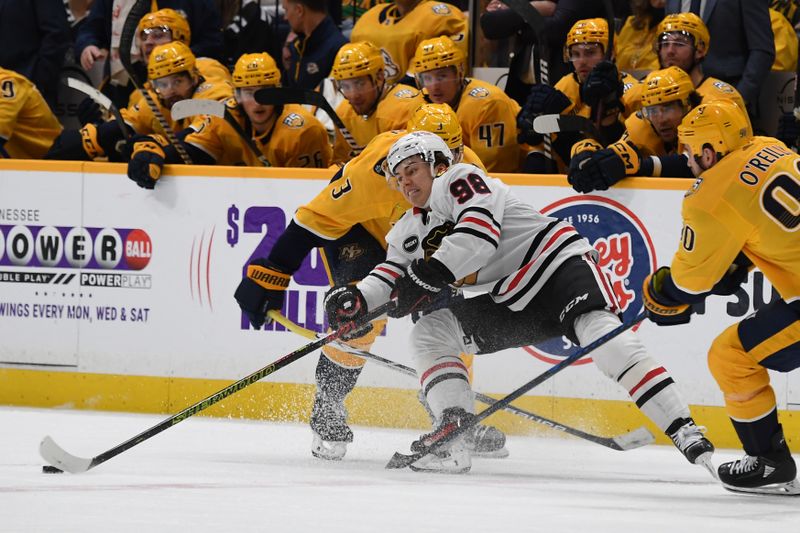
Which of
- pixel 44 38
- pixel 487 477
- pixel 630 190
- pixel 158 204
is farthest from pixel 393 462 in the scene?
pixel 44 38

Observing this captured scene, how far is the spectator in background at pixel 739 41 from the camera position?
19.8ft

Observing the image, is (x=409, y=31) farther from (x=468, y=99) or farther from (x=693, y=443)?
(x=693, y=443)

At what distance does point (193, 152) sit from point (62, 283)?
2.75ft

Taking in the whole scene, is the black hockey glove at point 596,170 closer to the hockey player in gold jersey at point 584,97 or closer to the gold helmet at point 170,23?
the hockey player in gold jersey at point 584,97

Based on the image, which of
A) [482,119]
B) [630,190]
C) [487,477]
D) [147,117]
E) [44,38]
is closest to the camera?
[487,477]

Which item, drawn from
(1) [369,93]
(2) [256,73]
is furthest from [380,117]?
(2) [256,73]

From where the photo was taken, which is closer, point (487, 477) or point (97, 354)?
point (487, 477)

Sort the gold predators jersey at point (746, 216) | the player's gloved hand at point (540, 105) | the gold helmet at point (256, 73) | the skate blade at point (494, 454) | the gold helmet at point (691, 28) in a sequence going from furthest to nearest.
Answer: the gold helmet at point (256, 73)
the player's gloved hand at point (540, 105)
the gold helmet at point (691, 28)
the skate blade at point (494, 454)
the gold predators jersey at point (746, 216)

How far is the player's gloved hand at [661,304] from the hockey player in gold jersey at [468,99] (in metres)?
1.85

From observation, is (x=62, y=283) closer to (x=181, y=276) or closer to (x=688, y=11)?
(x=181, y=276)

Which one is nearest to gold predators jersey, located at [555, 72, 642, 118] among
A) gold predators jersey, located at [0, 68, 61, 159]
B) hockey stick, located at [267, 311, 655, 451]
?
hockey stick, located at [267, 311, 655, 451]

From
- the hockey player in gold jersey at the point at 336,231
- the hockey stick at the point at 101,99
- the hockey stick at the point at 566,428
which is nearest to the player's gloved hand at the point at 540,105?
the hockey player in gold jersey at the point at 336,231


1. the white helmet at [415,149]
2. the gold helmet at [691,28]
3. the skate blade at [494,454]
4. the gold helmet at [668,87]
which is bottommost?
the skate blade at [494,454]

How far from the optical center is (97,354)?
639 centimetres
